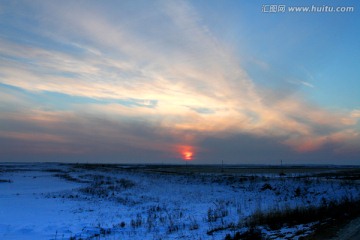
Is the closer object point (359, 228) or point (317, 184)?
point (359, 228)

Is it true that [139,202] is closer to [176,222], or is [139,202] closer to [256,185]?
[176,222]

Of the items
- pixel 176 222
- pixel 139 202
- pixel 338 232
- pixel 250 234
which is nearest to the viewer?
pixel 338 232

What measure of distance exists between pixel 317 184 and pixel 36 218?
26556 millimetres

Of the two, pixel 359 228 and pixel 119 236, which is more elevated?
pixel 359 228

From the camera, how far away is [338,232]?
37.0ft

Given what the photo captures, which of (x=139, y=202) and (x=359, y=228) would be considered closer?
(x=359, y=228)

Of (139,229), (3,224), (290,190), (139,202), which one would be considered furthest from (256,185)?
(3,224)

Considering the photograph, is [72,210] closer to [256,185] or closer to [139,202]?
[139,202]

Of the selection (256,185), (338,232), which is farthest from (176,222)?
(256,185)

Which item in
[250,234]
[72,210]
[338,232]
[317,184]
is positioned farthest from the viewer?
[317,184]

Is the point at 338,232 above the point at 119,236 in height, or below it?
above

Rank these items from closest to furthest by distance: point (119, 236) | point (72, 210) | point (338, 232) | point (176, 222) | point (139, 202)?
point (338, 232), point (119, 236), point (176, 222), point (72, 210), point (139, 202)

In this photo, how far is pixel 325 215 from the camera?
51.6 feet

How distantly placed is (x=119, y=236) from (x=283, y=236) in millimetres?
6985
